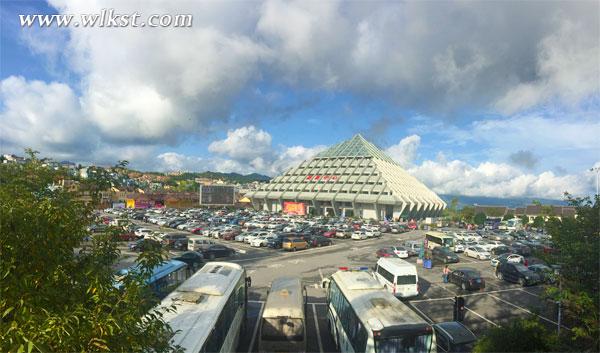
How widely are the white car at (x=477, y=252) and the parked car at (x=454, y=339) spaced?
26871mm

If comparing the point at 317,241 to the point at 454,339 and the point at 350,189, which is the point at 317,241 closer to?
the point at 454,339

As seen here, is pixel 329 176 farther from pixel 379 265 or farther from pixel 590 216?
pixel 590 216


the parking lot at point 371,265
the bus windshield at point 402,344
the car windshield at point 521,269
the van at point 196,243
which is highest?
the bus windshield at point 402,344

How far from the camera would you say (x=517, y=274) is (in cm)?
2673

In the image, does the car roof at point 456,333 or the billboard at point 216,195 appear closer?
the car roof at point 456,333

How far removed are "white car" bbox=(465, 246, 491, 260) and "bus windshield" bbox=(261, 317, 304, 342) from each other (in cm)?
3306

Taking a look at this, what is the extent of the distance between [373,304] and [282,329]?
10.9ft

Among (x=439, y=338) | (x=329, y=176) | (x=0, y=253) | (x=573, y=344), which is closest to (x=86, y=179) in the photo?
(x=0, y=253)

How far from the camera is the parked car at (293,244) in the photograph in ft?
132

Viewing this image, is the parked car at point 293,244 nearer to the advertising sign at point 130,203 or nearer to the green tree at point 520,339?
the green tree at point 520,339

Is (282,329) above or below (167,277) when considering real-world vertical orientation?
below

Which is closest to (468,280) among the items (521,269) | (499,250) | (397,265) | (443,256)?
(521,269)

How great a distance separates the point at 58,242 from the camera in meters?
4.62

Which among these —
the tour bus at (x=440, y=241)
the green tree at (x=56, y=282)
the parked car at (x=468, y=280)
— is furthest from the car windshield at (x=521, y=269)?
the green tree at (x=56, y=282)
